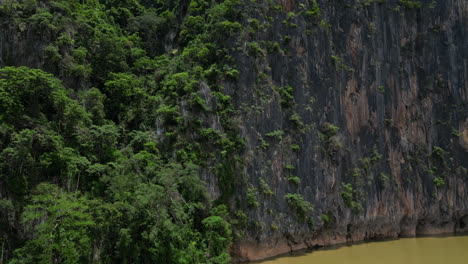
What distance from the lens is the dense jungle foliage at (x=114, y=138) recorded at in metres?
13.6

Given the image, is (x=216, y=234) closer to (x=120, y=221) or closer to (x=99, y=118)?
(x=120, y=221)

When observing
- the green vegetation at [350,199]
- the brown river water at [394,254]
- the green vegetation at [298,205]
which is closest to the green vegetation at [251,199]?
the green vegetation at [298,205]

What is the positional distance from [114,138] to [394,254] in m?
15.6

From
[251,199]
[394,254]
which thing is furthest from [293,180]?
[394,254]

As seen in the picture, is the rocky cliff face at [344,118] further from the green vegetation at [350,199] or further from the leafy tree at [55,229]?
the leafy tree at [55,229]

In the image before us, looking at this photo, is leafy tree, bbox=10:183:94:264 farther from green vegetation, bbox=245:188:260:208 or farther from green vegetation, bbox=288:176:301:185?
green vegetation, bbox=288:176:301:185

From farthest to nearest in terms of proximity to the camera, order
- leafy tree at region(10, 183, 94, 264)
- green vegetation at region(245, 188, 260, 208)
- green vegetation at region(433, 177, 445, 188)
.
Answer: green vegetation at region(433, 177, 445, 188) → green vegetation at region(245, 188, 260, 208) → leafy tree at region(10, 183, 94, 264)

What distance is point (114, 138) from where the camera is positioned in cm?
1747

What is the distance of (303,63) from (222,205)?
1097 centimetres

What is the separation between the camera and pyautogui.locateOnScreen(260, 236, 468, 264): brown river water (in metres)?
20.2

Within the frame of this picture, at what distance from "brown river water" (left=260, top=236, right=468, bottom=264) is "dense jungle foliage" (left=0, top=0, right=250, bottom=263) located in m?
5.37

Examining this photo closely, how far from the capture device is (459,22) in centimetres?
3111

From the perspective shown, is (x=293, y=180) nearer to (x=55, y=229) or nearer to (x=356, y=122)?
(x=356, y=122)

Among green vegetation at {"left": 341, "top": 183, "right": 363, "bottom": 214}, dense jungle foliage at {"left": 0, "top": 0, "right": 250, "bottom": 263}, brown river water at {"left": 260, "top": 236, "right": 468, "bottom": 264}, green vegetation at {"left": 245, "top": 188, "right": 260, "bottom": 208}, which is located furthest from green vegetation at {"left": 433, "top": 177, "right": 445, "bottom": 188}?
dense jungle foliage at {"left": 0, "top": 0, "right": 250, "bottom": 263}
